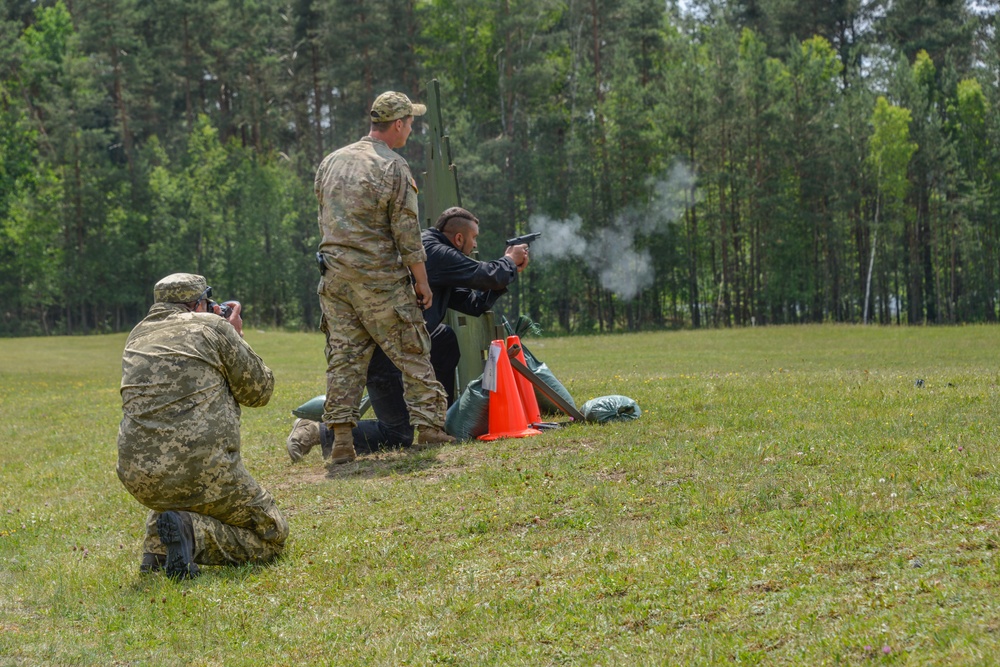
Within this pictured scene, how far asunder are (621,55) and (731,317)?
1530 centimetres

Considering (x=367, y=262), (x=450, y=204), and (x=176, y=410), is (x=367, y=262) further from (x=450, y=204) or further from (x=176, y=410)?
(x=450, y=204)

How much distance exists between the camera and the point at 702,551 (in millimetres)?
5387

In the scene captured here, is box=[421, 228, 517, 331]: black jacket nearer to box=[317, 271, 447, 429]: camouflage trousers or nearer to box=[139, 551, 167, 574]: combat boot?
box=[317, 271, 447, 429]: camouflage trousers

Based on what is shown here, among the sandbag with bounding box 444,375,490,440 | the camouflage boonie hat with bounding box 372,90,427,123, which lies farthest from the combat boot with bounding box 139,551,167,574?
the camouflage boonie hat with bounding box 372,90,427,123

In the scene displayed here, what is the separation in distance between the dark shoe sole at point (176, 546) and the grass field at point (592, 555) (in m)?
0.09

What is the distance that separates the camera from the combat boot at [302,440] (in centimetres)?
881

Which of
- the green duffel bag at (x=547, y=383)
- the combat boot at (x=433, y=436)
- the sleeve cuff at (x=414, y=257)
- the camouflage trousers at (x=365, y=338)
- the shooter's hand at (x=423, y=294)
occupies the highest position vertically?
the sleeve cuff at (x=414, y=257)

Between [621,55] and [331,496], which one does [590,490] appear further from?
[621,55]

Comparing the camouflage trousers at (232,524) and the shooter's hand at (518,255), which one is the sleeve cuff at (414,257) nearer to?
the shooter's hand at (518,255)

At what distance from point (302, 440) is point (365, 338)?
1.23 metres

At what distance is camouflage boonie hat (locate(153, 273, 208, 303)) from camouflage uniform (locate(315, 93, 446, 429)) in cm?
182

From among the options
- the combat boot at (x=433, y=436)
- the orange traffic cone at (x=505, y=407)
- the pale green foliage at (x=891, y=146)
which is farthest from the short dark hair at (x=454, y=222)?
the pale green foliage at (x=891, y=146)

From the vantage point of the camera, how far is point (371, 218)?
26.3ft

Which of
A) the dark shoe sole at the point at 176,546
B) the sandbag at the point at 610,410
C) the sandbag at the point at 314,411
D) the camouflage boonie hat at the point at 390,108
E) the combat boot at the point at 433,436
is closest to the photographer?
the dark shoe sole at the point at 176,546
